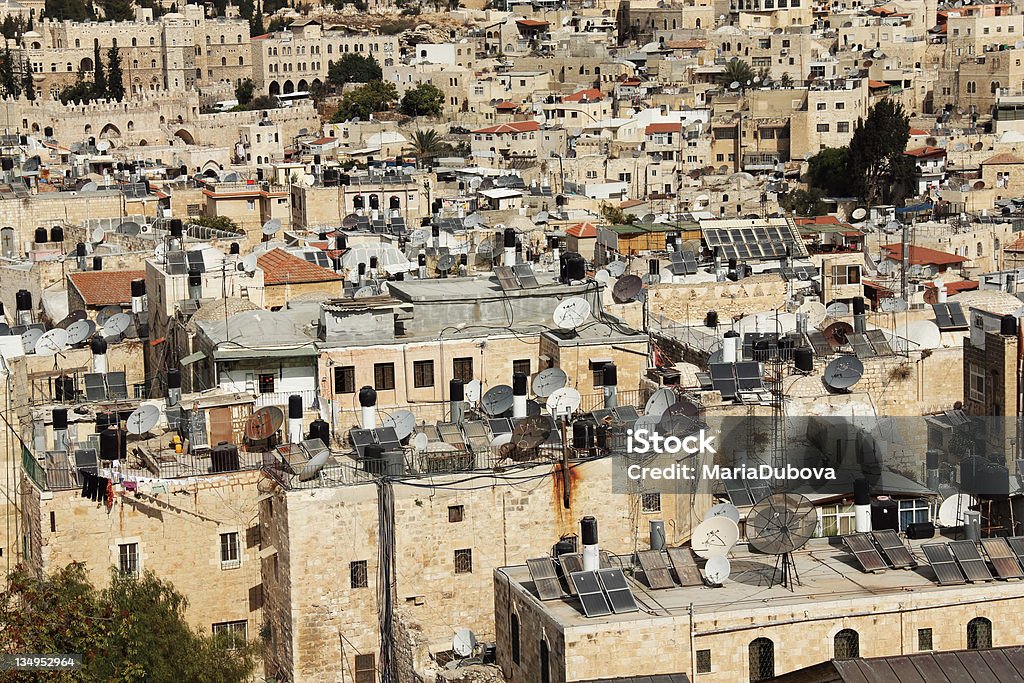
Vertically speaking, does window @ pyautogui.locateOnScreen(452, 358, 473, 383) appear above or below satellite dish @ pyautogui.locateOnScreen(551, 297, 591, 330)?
below

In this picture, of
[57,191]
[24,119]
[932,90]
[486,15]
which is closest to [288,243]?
[57,191]

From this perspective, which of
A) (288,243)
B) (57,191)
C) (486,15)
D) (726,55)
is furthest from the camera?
(486,15)

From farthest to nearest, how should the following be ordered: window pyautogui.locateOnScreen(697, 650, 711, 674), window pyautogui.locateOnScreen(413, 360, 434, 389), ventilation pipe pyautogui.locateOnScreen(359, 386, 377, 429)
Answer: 1. window pyautogui.locateOnScreen(413, 360, 434, 389)
2. ventilation pipe pyautogui.locateOnScreen(359, 386, 377, 429)
3. window pyautogui.locateOnScreen(697, 650, 711, 674)

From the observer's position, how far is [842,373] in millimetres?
25594

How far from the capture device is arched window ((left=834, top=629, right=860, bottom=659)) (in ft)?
62.5

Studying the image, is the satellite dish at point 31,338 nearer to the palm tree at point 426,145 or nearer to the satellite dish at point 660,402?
the satellite dish at point 660,402

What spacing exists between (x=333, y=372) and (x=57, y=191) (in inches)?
879

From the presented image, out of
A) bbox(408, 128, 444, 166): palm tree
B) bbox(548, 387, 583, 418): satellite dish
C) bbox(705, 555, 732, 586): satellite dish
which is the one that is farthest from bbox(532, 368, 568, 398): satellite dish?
bbox(408, 128, 444, 166): palm tree

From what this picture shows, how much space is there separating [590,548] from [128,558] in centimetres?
529

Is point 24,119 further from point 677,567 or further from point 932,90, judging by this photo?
point 677,567

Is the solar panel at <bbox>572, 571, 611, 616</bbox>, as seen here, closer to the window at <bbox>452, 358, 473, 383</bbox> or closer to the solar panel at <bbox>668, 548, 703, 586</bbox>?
the solar panel at <bbox>668, 548, 703, 586</bbox>

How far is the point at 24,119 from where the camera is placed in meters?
84.6

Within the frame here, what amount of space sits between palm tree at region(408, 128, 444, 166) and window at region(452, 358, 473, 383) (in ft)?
148

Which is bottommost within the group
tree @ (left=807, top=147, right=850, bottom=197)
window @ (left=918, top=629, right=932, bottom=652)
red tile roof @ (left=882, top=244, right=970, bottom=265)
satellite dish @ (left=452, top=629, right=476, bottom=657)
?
tree @ (left=807, top=147, right=850, bottom=197)
